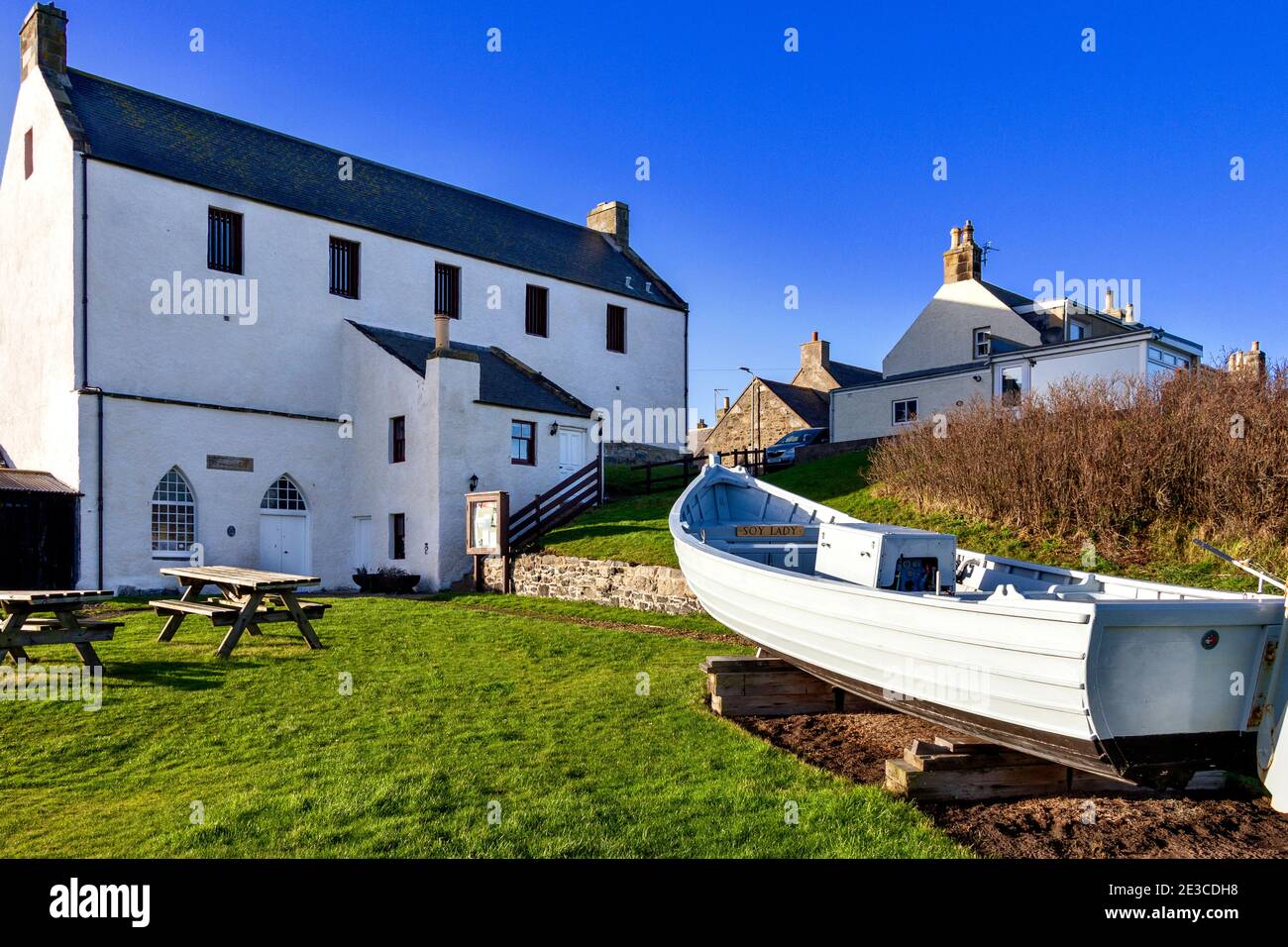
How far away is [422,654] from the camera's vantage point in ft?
39.6

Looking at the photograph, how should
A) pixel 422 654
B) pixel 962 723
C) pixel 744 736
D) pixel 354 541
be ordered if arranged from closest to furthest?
pixel 962 723 → pixel 744 736 → pixel 422 654 → pixel 354 541

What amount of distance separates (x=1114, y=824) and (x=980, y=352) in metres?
33.1

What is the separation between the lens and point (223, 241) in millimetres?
24719

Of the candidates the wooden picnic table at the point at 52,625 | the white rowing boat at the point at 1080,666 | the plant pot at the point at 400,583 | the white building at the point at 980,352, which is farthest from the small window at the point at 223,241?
the white rowing boat at the point at 1080,666

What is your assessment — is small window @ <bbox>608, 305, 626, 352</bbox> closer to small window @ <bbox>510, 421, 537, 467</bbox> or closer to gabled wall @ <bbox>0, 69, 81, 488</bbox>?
small window @ <bbox>510, 421, 537, 467</bbox>

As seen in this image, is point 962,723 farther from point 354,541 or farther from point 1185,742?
point 354,541

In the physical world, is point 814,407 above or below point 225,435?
above

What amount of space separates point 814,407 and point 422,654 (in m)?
38.2

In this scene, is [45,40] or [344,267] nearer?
[45,40]

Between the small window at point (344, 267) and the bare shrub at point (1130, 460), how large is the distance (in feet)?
61.6

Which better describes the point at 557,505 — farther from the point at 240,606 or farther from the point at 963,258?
the point at 963,258

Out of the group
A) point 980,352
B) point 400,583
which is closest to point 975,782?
point 400,583

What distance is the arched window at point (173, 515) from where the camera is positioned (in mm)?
22297
